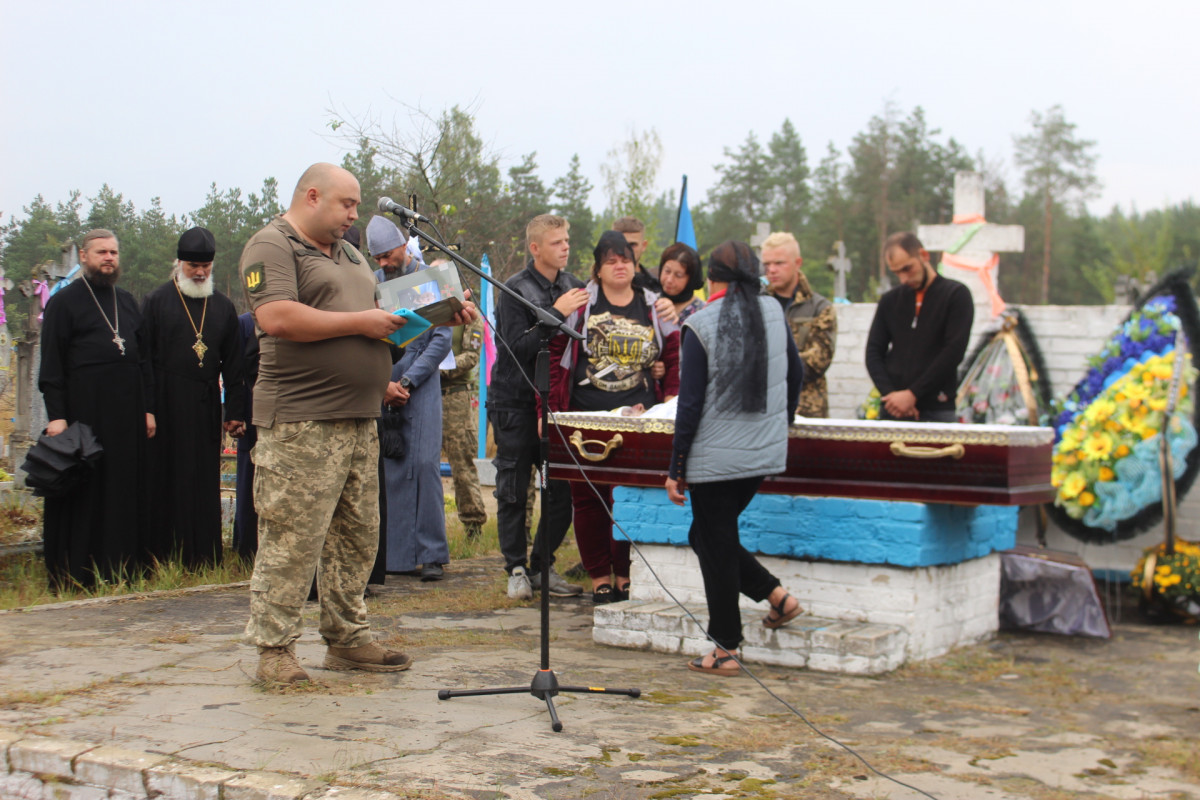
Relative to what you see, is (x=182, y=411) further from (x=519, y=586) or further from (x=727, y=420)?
(x=727, y=420)

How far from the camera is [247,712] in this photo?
154 inches

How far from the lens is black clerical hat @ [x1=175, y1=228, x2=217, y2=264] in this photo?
22.9ft

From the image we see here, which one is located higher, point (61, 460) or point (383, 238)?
point (383, 238)

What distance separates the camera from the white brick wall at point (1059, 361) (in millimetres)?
8094

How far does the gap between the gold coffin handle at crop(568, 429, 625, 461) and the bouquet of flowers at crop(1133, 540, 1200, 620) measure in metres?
3.67

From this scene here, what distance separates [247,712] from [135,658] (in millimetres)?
1132

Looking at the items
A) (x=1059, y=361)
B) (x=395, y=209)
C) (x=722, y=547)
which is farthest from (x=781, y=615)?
(x=1059, y=361)

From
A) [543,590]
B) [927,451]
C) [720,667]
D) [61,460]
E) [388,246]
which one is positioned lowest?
[720,667]

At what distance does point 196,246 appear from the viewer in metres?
7.03

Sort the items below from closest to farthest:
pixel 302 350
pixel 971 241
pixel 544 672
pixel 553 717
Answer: pixel 553 717 → pixel 544 672 → pixel 302 350 → pixel 971 241

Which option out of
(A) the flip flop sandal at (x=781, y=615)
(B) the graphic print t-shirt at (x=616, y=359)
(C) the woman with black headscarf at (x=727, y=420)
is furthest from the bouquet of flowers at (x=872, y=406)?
(C) the woman with black headscarf at (x=727, y=420)

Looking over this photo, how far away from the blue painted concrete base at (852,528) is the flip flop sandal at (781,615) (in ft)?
1.46

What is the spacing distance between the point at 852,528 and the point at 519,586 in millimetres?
2075

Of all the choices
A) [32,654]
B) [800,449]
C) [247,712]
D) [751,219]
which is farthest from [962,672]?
[751,219]
